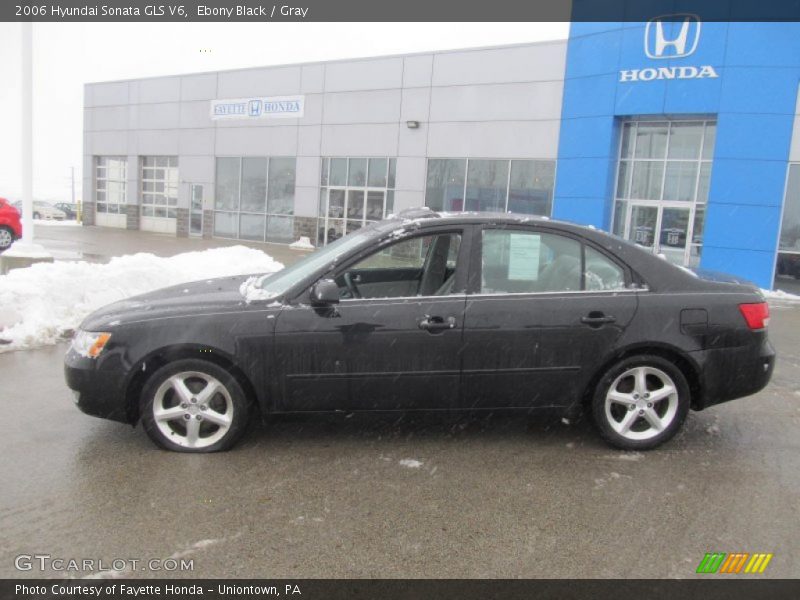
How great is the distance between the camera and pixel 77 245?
1978cm

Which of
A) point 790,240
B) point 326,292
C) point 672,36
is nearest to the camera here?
point 326,292

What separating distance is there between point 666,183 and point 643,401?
49.4ft

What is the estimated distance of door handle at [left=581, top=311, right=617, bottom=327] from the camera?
4.16 m

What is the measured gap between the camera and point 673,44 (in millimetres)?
16344

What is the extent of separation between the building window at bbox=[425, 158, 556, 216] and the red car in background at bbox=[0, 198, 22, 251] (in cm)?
1212

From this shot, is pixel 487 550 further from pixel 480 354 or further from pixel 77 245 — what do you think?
pixel 77 245

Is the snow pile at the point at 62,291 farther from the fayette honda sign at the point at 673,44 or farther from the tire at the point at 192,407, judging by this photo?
the fayette honda sign at the point at 673,44

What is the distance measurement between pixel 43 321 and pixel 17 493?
4.15 meters

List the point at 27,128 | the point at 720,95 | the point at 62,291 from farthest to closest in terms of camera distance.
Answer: the point at 720,95
the point at 27,128
the point at 62,291

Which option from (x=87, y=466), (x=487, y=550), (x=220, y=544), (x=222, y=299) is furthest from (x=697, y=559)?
(x=87, y=466)

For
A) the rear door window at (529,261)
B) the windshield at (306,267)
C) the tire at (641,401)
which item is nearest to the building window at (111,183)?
the windshield at (306,267)

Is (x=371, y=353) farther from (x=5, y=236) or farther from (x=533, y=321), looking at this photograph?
(x=5, y=236)

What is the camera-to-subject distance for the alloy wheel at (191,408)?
401 centimetres
